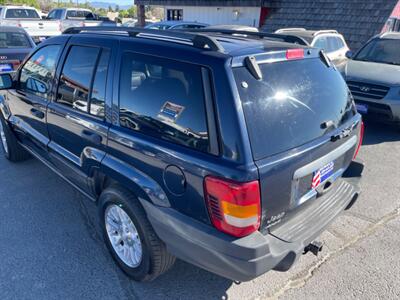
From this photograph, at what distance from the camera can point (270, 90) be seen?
2025 millimetres

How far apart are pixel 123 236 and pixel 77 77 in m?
1.44

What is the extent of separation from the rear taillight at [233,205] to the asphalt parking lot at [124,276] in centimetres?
85

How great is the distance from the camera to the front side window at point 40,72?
3.24 m

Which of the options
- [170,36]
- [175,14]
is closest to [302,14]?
[175,14]

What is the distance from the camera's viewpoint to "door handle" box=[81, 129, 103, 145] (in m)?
2.58

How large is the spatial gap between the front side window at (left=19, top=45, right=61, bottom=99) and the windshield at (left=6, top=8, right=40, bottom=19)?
13.9 m

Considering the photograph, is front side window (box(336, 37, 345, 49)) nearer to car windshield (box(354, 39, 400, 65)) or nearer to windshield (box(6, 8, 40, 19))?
car windshield (box(354, 39, 400, 65))

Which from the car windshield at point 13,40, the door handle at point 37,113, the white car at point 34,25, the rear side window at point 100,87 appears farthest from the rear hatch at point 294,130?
the white car at point 34,25

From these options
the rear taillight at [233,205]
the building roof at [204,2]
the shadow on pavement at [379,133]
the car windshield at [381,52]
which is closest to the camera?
the rear taillight at [233,205]

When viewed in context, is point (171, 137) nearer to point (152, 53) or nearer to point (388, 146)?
point (152, 53)

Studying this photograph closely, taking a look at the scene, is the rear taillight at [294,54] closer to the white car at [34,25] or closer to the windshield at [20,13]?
the white car at [34,25]

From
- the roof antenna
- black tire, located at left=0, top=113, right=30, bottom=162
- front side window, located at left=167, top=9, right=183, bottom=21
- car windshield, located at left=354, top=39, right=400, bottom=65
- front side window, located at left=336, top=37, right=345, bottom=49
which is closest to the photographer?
→ the roof antenna

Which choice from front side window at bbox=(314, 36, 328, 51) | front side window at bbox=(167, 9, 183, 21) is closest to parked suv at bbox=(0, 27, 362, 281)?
front side window at bbox=(314, 36, 328, 51)

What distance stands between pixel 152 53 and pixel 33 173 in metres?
2.95
